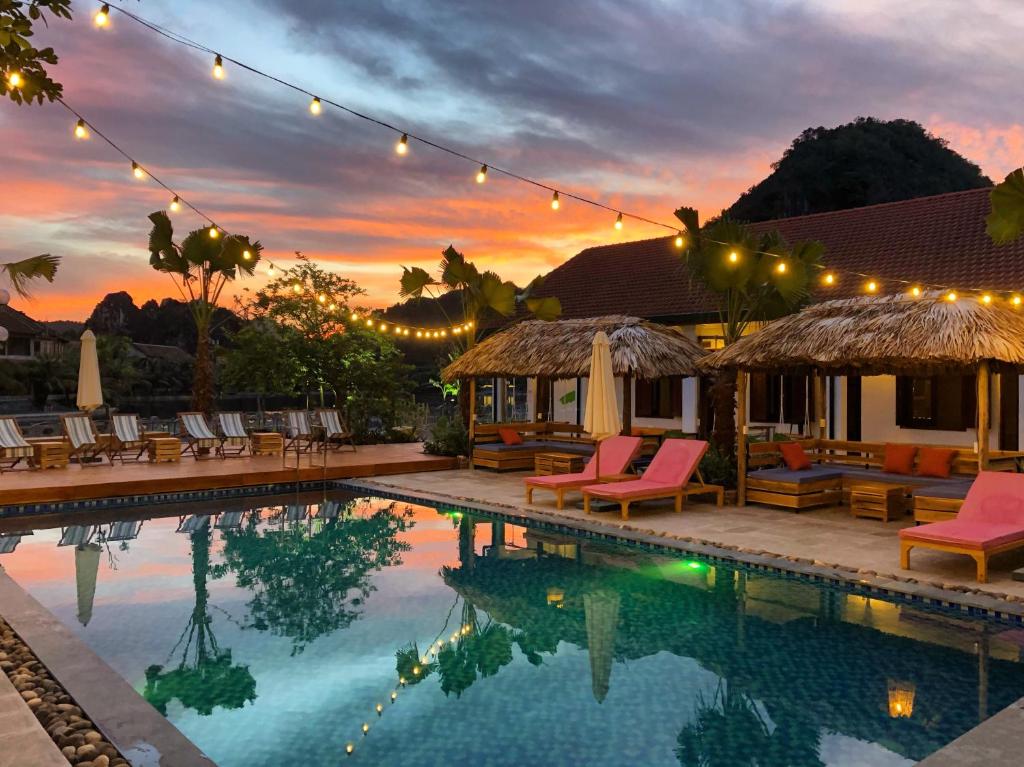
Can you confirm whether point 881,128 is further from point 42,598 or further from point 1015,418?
point 42,598

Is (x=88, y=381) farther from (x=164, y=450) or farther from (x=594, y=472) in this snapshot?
(x=594, y=472)

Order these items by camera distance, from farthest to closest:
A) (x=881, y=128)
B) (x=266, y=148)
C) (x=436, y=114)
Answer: (x=881, y=128) → (x=266, y=148) → (x=436, y=114)

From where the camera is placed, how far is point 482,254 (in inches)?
943

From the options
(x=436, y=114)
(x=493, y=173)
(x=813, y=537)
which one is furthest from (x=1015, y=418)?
(x=436, y=114)

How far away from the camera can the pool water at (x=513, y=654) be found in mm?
4473

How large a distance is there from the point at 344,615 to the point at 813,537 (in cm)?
505

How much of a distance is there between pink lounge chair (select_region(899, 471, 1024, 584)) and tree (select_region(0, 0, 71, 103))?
710cm

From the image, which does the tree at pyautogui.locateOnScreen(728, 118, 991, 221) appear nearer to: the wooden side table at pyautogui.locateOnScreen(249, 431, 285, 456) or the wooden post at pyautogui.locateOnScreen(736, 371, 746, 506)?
the wooden side table at pyautogui.locateOnScreen(249, 431, 285, 456)

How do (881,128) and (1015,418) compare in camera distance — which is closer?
(1015,418)

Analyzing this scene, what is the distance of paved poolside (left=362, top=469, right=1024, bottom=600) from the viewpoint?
Answer: 23.9 feet

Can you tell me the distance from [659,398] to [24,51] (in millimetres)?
16665

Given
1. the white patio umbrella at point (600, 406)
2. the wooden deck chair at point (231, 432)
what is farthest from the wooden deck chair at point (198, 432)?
the white patio umbrella at point (600, 406)

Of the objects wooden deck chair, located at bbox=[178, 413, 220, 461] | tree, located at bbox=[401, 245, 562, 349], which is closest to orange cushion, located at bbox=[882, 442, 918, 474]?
tree, located at bbox=[401, 245, 562, 349]

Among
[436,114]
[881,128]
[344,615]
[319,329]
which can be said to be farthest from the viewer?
[881,128]
